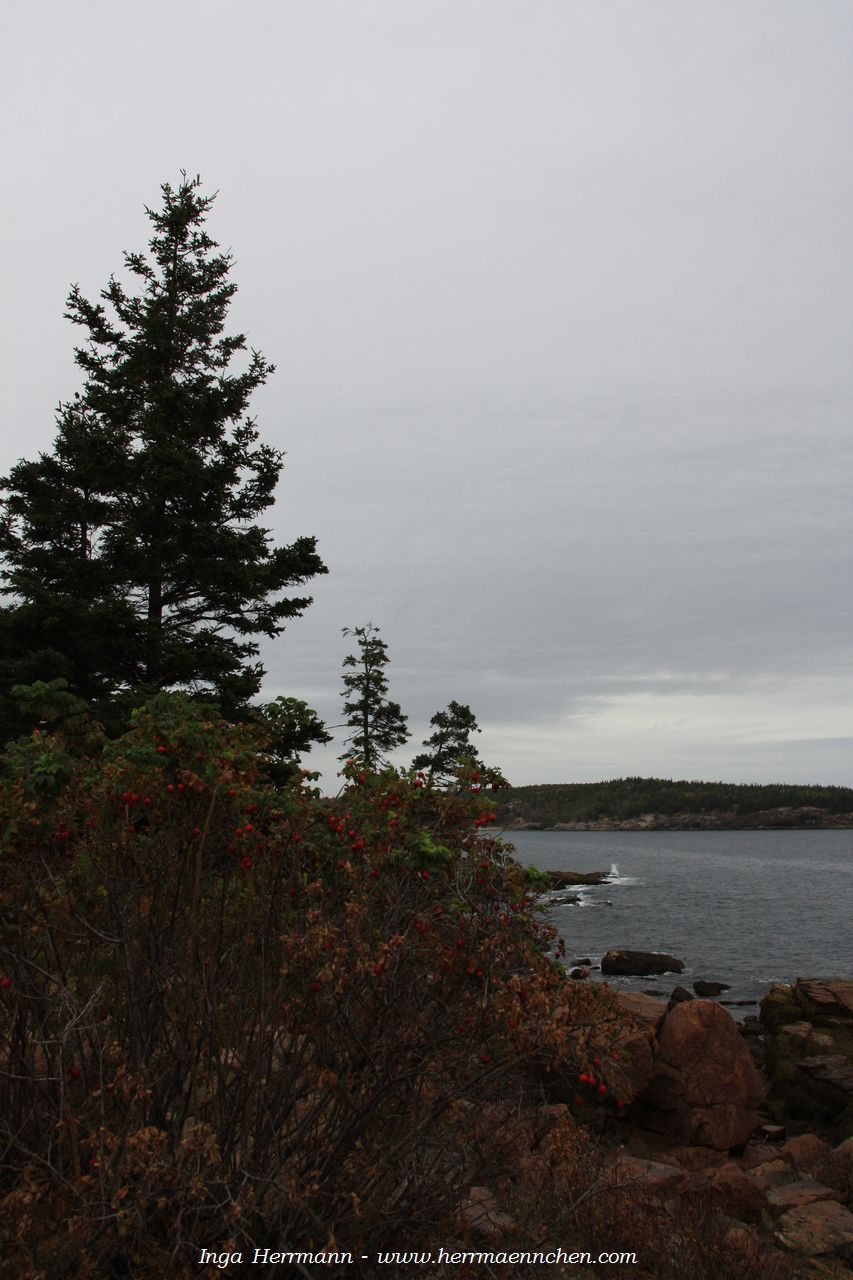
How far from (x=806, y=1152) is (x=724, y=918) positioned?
3562 cm

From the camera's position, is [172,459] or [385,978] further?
[172,459]

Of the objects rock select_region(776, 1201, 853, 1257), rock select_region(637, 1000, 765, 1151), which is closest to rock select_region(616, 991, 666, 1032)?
rock select_region(637, 1000, 765, 1151)

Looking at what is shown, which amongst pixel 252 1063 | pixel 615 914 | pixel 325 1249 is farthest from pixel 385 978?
pixel 615 914

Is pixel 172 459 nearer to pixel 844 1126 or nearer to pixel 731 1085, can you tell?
pixel 731 1085

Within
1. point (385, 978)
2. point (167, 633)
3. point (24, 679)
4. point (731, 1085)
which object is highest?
point (167, 633)

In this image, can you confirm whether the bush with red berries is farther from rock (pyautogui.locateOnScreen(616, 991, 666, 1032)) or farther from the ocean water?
rock (pyautogui.locateOnScreen(616, 991, 666, 1032))

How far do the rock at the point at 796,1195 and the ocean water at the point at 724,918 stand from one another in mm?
2620

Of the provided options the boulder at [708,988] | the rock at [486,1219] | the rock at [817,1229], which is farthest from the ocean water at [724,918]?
the rock at [817,1229]

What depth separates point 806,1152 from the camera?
1130cm

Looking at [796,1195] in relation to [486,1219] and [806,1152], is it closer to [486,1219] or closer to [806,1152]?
[806,1152]

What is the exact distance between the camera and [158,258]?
1933 cm

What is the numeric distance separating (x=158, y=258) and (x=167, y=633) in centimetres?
909

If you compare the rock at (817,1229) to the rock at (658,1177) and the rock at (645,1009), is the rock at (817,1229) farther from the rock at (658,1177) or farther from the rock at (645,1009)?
the rock at (645,1009)

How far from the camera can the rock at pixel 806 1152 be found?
1087 centimetres
